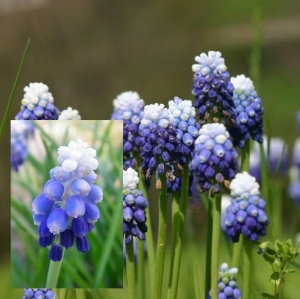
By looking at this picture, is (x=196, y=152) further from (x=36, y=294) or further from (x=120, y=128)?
(x=36, y=294)

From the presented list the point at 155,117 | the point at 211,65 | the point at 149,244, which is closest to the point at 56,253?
the point at 149,244

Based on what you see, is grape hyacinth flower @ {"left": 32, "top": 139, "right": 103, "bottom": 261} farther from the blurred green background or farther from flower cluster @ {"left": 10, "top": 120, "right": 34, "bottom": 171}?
the blurred green background

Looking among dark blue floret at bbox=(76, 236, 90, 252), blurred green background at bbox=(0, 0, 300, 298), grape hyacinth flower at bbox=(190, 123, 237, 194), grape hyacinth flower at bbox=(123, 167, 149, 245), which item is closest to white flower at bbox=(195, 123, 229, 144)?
grape hyacinth flower at bbox=(190, 123, 237, 194)

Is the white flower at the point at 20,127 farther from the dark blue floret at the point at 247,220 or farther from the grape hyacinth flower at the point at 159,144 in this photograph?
the dark blue floret at the point at 247,220

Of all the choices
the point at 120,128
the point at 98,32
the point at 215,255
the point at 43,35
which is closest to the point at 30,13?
the point at 43,35

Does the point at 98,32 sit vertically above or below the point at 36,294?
above

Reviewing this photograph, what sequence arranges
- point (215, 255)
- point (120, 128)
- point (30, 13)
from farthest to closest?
1. point (30, 13)
2. point (120, 128)
3. point (215, 255)

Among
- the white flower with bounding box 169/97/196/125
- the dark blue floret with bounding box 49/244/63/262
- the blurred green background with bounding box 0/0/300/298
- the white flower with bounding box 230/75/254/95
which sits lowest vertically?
the dark blue floret with bounding box 49/244/63/262

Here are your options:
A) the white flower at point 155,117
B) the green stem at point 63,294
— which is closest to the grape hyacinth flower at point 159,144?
the white flower at point 155,117
